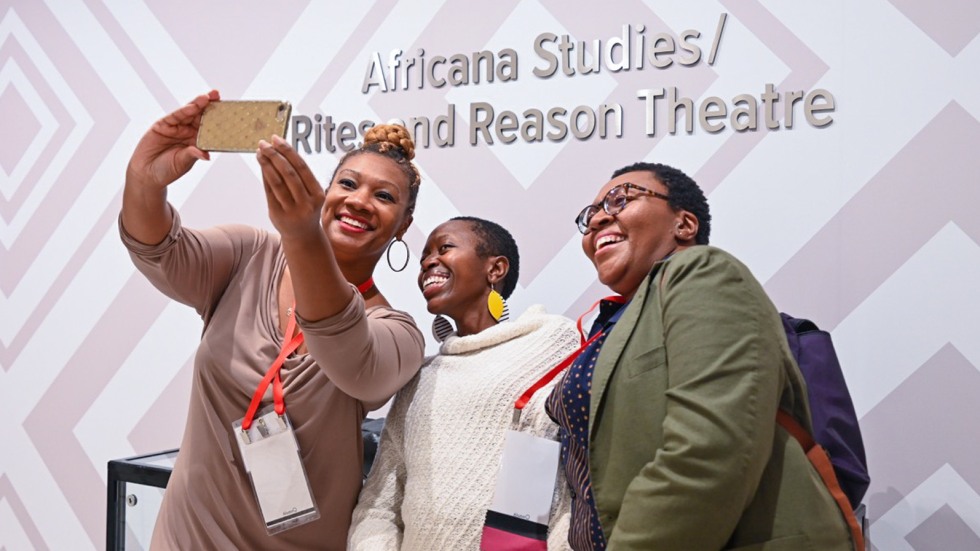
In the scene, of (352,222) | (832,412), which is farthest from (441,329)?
(832,412)

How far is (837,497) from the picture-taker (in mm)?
1479

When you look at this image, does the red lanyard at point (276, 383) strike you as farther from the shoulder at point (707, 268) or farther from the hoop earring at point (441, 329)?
the shoulder at point (707, 268)

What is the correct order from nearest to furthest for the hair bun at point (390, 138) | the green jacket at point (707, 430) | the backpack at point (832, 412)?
the green jacket at point (707, 430), the backpack at point (832, 412), the hair bun at point (390, 138)

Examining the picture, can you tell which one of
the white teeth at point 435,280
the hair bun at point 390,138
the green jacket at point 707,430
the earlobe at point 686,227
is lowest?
the white teeth at point 435,280

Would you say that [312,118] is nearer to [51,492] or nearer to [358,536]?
[358,536]

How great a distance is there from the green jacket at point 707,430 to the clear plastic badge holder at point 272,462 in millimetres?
818

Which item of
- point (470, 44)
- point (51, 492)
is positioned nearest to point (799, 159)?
point (470, 44)

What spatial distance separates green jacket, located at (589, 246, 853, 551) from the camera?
1.35m

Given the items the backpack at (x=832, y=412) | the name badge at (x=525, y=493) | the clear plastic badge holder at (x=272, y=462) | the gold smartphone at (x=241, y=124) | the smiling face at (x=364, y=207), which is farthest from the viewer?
the smiling face at (x=364, y=207)

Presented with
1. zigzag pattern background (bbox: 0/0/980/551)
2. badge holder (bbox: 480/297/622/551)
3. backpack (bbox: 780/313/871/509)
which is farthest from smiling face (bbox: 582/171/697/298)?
zigzag pattern background (bbox: 0/0/980/551)

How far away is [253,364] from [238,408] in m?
0.11

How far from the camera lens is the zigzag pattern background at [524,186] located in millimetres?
2457

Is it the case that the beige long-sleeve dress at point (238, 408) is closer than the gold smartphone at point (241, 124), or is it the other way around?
the gold smartphone at point (241, 124)

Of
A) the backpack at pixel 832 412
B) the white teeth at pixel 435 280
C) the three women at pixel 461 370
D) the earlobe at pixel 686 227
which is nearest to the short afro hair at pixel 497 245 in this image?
the three women at pixel 461 370
